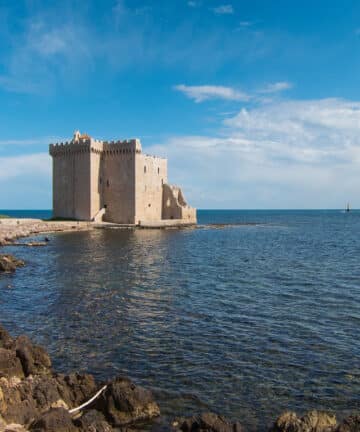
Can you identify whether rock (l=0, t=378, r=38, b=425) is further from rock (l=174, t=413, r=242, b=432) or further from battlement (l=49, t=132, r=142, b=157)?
battlement (l=49, t=132, r=142, b=157)

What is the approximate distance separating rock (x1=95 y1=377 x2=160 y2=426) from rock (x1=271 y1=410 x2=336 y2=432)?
2242 mm

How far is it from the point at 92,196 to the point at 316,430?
49.9 meters

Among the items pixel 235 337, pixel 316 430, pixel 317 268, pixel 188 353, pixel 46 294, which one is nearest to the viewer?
pixel 316 430

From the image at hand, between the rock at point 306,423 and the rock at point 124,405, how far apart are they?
224 cm

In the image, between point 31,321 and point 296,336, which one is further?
point 31,321

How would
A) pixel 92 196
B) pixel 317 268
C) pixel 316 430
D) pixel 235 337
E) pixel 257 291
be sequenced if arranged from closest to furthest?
1. pixel 316 430
2. pixel 235 337
3. pixel 257 291
4. pixel 317 268
5. pixel 92 196

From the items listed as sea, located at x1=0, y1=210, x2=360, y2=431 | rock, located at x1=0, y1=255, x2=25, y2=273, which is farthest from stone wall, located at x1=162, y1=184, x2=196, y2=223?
rock, located at x1=0, y1=255, x2=25, y2=273

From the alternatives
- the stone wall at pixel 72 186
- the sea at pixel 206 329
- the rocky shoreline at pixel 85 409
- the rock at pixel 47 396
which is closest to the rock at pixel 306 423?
the rocky shoreline at pixel 85 409

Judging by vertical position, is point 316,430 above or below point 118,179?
below

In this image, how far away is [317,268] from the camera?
25.8 meters

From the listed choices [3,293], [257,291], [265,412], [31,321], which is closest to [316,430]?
[265,412]

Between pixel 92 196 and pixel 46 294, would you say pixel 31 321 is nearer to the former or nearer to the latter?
pixel 46 294

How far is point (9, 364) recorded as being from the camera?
29.8 ft

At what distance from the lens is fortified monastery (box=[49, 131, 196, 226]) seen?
5488 cm
